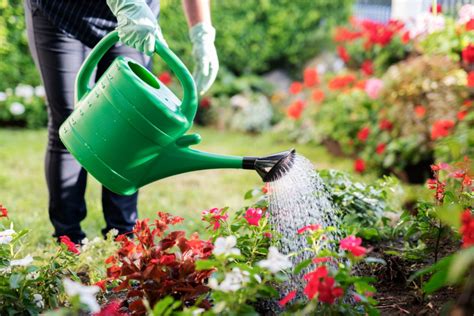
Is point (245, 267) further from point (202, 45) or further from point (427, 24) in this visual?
point (427, 24)

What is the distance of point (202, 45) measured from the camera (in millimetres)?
2168

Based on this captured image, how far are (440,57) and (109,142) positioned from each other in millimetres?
2776

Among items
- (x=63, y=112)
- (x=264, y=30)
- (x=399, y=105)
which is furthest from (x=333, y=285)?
(x=264, y=30)

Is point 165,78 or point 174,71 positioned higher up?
point 174,71

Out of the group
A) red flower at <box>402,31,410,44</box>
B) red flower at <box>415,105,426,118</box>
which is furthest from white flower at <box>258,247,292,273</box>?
red flower at <box>402,31,410,44</box>

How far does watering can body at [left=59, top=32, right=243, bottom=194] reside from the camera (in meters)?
1.58

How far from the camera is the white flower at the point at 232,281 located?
4.06 ft

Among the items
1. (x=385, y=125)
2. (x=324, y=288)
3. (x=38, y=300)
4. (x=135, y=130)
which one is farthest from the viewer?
(x=385, y=125)

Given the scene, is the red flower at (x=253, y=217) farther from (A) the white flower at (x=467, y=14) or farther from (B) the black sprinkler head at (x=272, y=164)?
(A) the white flower at (x=467, y=14)

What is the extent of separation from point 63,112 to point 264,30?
4.69 meters

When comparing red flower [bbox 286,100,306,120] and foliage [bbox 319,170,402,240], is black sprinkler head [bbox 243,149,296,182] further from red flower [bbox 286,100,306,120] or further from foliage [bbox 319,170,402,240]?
red flower [bbox 286,100,306,120]

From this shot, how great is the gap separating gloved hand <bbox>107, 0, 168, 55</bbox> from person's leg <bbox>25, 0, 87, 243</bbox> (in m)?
0.39

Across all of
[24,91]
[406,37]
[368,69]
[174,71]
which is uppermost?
[174,71]

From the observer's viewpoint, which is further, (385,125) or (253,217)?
(385,125)
